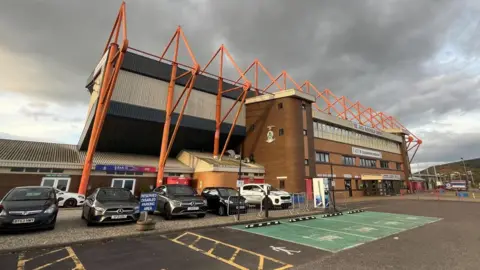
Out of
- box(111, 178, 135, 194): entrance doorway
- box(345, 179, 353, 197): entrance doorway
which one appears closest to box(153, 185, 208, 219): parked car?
box(111, 178, 135, 194): entrance doorway

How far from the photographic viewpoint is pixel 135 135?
28359 millimetres

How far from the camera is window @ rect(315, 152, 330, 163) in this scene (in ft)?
112

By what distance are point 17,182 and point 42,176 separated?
1606 millimetres

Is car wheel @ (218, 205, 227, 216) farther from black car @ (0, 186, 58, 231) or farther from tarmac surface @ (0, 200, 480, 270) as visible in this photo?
black car @ (0, 186, 58, 231)

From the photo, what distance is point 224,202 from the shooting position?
47.0ft

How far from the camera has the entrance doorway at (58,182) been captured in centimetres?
2095

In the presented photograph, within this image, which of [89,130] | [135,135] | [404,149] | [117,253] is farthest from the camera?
[404,149]

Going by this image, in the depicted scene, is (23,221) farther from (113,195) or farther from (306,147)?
(306,147)

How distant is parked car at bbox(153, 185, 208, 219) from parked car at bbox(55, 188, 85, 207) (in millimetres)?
9327

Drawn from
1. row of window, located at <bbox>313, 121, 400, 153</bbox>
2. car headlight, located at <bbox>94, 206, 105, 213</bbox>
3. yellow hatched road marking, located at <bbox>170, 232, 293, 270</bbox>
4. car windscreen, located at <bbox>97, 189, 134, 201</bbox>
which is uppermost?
row of window, located at <bbox>313, 121, 400, 153</bbox>

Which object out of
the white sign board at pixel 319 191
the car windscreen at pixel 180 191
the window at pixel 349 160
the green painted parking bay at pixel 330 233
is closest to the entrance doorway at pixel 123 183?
the car windscreen at pixel 180 191

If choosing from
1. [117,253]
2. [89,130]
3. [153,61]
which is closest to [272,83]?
[153,61]

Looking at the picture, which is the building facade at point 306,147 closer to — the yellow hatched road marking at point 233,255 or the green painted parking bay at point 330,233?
the green painted parking bay at point 330,233

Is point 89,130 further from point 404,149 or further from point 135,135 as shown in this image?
point 404,149
